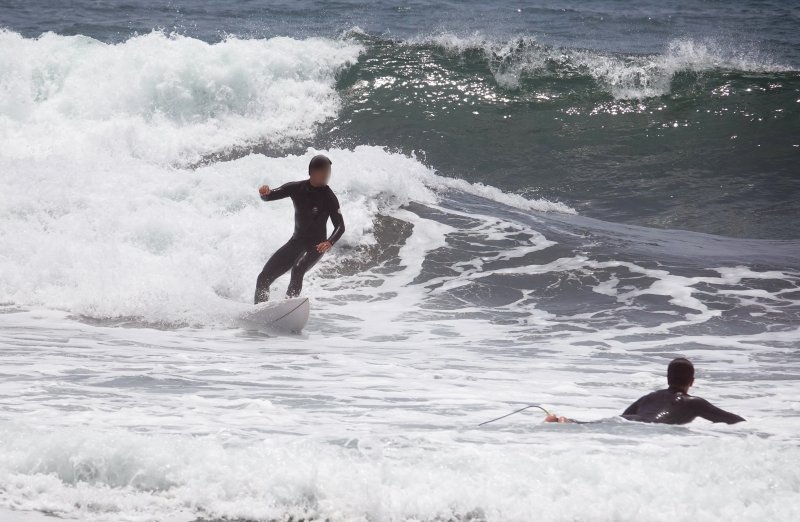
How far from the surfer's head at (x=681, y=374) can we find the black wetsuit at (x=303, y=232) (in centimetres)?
366

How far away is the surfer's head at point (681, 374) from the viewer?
533 centimetres

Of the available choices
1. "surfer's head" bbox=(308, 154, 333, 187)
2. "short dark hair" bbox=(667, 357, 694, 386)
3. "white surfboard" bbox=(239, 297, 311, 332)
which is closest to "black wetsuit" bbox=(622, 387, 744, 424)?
"short dark hair" bbox=(667, 357, 694, 386)

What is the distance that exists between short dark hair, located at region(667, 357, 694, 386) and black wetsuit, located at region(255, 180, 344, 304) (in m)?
3.66

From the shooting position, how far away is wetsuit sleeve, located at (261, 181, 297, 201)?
8.16 metres

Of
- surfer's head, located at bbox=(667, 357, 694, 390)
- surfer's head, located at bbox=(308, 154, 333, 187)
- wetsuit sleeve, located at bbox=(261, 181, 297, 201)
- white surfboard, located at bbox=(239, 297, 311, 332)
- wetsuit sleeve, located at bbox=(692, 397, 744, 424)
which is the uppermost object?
surfer's head, located at bbox=(308, 154, 333, 187)

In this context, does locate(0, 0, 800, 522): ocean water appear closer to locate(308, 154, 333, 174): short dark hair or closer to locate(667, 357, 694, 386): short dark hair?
locate(667, 357, 694, 386): short dark hair

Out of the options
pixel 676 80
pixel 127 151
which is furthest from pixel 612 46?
pixel 127 151

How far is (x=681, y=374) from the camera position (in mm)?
5340

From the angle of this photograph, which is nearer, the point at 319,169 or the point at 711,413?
the point at 711,413

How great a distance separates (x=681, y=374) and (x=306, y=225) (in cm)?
400

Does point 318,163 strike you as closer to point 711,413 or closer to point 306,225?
point 306,225

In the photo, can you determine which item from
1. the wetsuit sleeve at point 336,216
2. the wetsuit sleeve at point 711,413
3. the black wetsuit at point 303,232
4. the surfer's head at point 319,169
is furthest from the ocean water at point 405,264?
the surfer's head at point 319,169

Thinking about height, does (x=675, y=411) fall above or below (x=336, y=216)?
below

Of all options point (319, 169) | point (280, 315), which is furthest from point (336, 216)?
point (280, 315)
